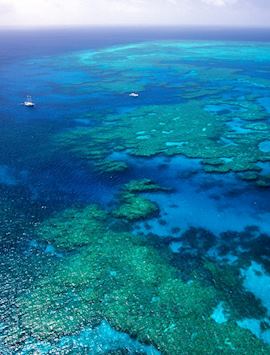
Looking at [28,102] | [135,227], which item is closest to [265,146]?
[135,227]

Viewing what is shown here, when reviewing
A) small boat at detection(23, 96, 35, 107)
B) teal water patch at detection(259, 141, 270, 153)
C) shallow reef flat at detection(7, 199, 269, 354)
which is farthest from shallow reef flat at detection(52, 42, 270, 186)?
small boat at detection(23, 96, 35, 107)

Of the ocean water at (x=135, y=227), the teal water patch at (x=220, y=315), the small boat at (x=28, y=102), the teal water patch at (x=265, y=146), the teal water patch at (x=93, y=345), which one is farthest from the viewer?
the small boat at (x=28, y=102)

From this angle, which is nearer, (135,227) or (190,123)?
(135,227)

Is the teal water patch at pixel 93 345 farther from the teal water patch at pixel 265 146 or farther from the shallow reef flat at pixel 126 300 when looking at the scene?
the teal water patch at pixel 265 146

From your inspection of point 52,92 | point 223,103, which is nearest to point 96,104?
point 52,92

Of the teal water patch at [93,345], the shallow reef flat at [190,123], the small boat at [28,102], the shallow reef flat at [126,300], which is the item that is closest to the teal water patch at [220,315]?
the shallow reef flat at [126,300]

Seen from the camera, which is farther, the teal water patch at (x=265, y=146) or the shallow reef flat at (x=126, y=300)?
the teal water patch at (x=265, y=146)

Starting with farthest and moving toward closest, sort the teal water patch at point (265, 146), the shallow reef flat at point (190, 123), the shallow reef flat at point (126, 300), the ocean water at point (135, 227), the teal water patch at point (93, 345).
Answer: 1. the teal water patch at point (265, 146)
2. the shallow reef flat at point (190, 123)
3. the ocean water at point (135, 227)
4. the shallow reef flat at point (126, 300)
5. the teal water patch at point (93, 345)

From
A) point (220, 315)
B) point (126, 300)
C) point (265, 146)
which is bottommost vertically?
point (220, 315)

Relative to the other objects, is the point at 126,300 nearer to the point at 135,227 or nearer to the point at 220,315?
the point at 220,315

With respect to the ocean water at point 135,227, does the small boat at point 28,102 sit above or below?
above
